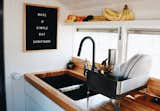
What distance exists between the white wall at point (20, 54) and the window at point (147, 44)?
38.3 inches

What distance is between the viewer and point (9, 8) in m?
2.20

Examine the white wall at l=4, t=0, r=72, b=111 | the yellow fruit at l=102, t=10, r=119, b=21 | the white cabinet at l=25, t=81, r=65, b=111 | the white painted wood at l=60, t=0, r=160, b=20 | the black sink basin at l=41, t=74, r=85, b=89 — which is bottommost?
the white cabinet at l=25, t=81, r=65, b=111

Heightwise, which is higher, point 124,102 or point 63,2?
point 63,2

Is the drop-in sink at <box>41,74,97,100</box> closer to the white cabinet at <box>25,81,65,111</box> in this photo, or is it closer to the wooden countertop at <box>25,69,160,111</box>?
the white cabinet at <box>25,81,65,111</box>

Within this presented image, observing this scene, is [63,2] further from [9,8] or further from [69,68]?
[69,68]

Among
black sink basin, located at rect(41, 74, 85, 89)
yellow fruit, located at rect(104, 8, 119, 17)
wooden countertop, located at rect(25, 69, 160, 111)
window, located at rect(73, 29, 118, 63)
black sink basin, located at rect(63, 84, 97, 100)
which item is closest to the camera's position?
wooden countertop, located at rect(25, 69, 160, 111)

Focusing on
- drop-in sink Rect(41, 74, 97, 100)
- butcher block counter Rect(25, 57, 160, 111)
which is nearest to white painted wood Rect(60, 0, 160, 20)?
butcher block counter Rect(25, 57, 160, 111)

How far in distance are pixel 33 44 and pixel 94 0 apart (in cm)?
93

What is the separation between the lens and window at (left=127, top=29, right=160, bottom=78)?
1.81 metres

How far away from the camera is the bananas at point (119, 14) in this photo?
1729mm

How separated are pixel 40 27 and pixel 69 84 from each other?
32.6 inches

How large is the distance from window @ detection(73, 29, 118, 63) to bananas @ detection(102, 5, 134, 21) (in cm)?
31

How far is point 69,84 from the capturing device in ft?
8.34

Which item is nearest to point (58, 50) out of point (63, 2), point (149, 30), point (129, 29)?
point (63, 2)
